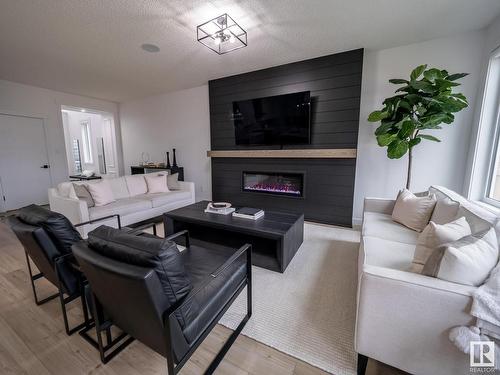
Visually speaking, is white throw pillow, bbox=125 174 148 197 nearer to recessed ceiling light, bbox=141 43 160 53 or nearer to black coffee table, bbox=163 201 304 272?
black coffee table, bbox=163 201 304 272

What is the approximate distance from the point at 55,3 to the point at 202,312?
9.97 ft

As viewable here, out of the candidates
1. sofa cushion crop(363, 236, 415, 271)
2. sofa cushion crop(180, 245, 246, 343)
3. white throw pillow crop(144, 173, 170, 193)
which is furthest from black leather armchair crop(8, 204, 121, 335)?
white throw pillow crop(144, 173, 170, 193)

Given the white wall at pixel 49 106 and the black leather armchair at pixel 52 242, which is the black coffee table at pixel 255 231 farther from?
the white wall at pixel 49 106

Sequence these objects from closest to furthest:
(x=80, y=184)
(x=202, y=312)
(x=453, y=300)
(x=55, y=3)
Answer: (x=453, y=300), (x=202, y=312), (x=55, y=3), (x=80, y=184)

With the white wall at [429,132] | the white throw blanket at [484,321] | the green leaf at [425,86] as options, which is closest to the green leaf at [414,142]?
the green leaf at [425,86]

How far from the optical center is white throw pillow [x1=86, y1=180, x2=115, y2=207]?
3.04 meters

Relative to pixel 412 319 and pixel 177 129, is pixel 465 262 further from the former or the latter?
pixel 177 129

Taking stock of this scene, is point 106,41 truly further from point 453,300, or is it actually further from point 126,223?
point 453,300

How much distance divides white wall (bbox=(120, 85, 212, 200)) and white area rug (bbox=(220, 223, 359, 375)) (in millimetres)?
3091

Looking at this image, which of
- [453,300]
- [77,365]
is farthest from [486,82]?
[77,365]

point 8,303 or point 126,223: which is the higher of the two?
point 126,223

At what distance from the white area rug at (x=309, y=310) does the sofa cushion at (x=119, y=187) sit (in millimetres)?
2675

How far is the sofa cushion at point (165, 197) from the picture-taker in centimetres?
353

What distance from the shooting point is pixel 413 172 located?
305cm
